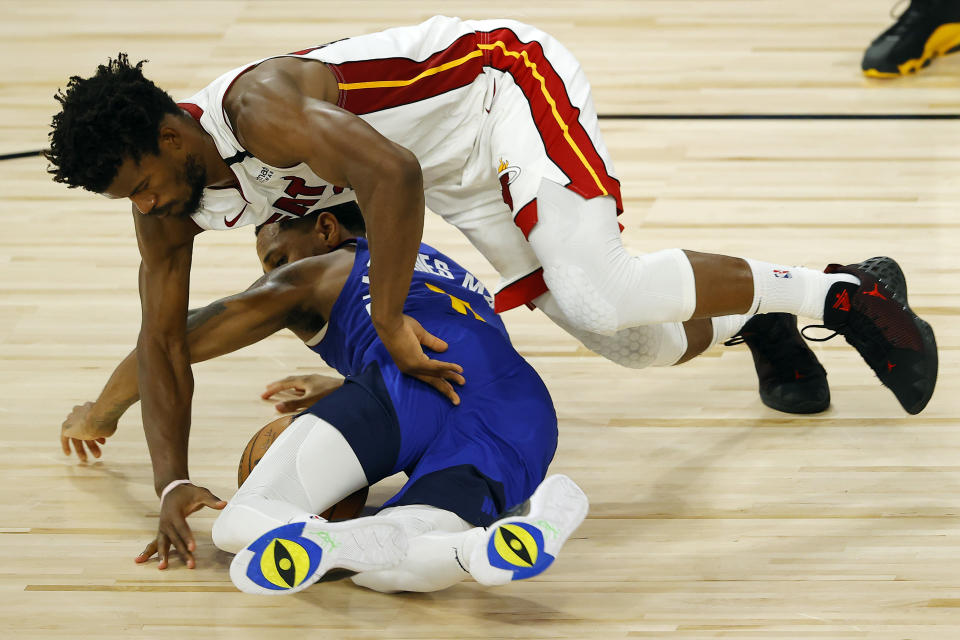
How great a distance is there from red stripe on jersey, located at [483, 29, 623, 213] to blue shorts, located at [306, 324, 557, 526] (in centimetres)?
35

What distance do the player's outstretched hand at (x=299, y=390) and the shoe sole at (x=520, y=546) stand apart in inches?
32.2

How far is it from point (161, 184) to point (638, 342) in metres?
0.94

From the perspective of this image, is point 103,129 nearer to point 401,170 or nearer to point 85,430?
point 401,170

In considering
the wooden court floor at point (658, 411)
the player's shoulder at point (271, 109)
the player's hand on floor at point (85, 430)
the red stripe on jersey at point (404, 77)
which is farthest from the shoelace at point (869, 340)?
the player's hand on floor at point (85, 430)

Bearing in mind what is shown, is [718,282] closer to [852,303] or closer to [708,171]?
[852,303]

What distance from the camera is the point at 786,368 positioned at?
93.5 inches

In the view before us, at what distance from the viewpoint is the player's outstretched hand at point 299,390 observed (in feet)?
7.98

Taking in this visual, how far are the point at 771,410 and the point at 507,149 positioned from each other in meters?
0.79

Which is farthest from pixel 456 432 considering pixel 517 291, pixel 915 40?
pixel 915 40

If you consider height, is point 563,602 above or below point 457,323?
below

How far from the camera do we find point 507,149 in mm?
2074

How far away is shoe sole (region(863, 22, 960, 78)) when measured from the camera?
149 inches

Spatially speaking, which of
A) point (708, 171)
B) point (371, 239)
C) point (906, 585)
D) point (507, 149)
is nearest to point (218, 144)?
point (371, 239)

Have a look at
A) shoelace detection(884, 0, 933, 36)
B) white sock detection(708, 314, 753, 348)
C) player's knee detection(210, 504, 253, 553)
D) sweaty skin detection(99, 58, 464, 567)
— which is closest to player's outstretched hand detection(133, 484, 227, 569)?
sweaty skin detection(99, 58, 464, 567)
